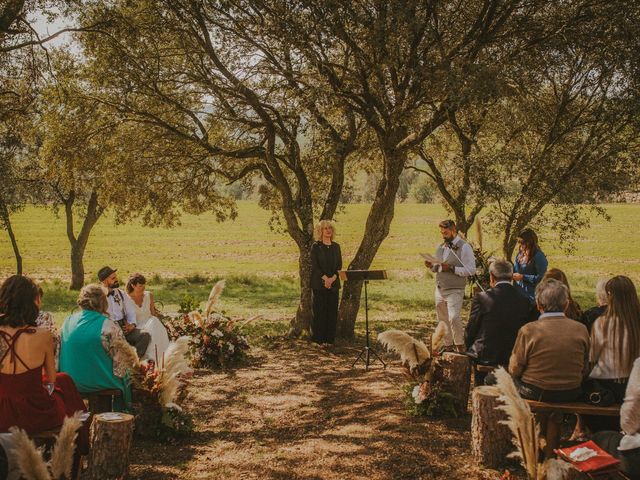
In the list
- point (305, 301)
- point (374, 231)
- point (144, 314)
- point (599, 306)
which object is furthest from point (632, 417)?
point (305, 301)

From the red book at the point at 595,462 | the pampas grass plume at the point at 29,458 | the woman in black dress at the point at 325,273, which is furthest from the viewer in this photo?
the woman in black dress at the point at 325,273

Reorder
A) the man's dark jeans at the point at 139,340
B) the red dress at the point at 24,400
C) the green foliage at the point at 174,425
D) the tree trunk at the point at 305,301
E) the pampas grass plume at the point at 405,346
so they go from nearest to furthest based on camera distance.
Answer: the red dress at the point at 24,400 → the pampas grass plume at the point at 405,346 → the green foliage at the point at 174,425 → the man's dark jeans at the point at 139,340 → the tree trunk at the point at 305,301

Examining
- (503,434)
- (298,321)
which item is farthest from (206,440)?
(298,321)

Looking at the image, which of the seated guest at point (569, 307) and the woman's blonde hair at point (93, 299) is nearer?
the woman's blonde hair at point (93, 299)

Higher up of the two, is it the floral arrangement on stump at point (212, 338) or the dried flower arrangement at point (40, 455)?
the dried flower arrangement at point (40, 455)

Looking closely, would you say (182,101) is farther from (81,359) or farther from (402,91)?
(81,359)

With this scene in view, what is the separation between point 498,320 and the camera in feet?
21.7

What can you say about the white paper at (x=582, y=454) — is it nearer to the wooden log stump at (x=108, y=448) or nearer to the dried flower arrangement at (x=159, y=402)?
the wooden log stump at (x=108, y=448)

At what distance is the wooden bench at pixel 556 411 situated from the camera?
17.2ft

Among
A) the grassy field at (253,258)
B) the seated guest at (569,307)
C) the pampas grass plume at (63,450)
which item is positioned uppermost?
the seated guest at (569,307)

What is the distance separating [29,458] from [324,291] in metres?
8.32

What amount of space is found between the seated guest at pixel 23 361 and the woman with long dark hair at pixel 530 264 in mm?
6326

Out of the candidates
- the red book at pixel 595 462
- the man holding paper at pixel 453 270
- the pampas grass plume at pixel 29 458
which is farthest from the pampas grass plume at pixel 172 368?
the man holding paper at pixel 453 270

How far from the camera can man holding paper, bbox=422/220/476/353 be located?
9.52 metres
